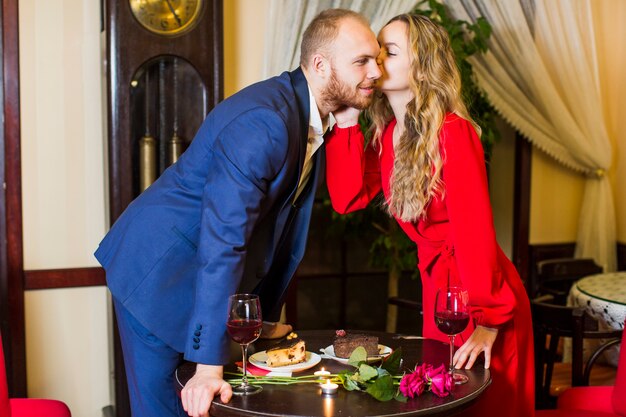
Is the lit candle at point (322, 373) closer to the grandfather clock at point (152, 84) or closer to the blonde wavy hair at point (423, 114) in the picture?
the blonde wavy hair at point (423, 114)

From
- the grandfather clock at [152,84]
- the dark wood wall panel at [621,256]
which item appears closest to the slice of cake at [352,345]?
the grandfather clock at [152,84]

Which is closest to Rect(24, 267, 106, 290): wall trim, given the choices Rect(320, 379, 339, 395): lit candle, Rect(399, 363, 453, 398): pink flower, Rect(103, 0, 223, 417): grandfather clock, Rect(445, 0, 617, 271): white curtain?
Rect(103, 0, 223, 417): grandfather clock

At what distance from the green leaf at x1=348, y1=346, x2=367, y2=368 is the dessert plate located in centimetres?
9

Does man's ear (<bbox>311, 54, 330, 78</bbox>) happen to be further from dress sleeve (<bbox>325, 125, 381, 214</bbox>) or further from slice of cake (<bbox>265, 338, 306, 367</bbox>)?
slice of cake (<bbox>265, 338, 306, 367</bbox>)

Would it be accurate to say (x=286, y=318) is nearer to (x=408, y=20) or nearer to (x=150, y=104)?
(x=150, y=104)

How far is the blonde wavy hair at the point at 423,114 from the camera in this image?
7.00 feet

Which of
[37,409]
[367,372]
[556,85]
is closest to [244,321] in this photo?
[367,372]

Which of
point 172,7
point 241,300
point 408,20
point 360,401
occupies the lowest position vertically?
point 360,401

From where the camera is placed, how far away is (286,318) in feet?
12.2

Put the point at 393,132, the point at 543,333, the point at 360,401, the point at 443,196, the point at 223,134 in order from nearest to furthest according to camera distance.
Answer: the point at 360,401 < the point at 223,134 < the point at 443,196 < the point at 393,132 < the point at 543,333

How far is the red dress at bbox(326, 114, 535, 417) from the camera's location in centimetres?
204

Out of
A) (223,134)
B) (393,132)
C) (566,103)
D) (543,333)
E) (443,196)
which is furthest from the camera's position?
(566,103)

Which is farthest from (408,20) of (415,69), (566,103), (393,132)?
(566,103)

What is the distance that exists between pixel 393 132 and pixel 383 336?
1.99ft
